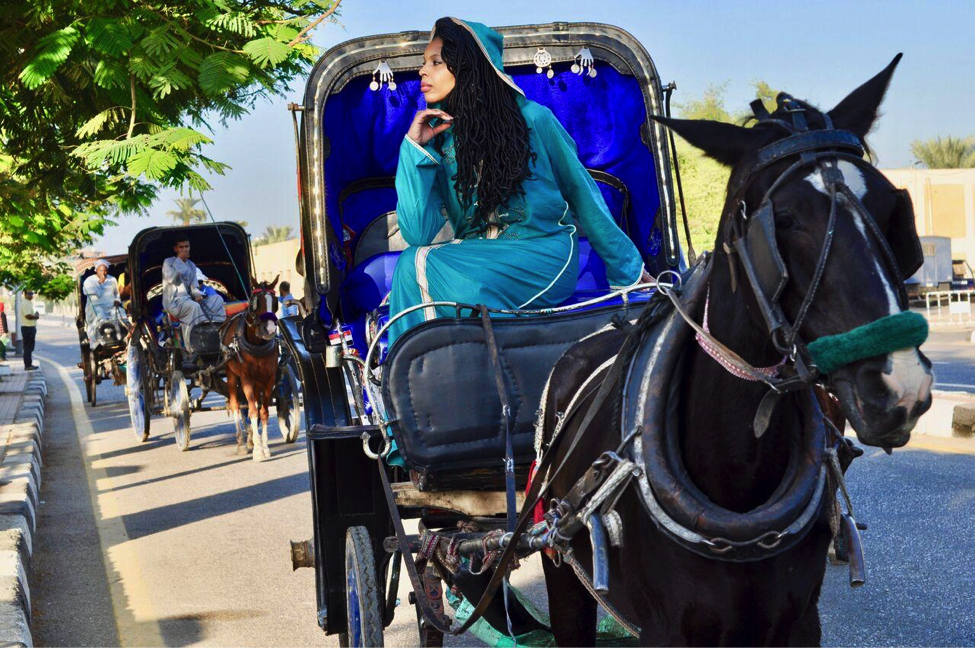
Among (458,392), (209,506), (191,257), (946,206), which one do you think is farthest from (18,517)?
(946,206)

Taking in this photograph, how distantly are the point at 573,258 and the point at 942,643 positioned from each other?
2668 mm

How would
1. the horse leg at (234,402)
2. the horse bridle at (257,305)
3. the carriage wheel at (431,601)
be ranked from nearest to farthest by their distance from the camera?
the carriage wheel at (431,601), the horse bridle at (257,305), the horse leg at (234,402)

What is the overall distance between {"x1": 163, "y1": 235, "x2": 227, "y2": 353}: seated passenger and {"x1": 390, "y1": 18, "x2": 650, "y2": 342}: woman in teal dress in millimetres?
10218

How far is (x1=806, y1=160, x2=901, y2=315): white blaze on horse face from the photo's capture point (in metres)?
2.12

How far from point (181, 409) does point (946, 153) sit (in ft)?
179

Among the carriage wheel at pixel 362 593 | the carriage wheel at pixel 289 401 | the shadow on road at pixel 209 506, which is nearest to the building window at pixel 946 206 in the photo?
the carriage wheel at pixel 289 401

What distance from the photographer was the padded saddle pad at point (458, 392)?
12.1ft

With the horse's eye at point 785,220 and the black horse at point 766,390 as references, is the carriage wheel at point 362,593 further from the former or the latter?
the horse's eye at point 785,220

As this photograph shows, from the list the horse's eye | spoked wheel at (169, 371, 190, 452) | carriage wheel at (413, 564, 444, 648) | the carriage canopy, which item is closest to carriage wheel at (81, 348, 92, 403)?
the carriage canopy

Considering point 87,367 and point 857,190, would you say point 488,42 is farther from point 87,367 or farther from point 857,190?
point 87,367

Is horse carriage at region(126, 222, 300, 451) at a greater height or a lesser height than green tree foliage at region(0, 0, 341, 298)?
lesser

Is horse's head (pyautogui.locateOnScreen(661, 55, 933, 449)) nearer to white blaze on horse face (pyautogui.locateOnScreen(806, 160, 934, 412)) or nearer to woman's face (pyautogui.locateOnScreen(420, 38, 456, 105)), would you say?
white blaze on horse face (pyautogui.locateOnScreen(806, 160, 934, 412))

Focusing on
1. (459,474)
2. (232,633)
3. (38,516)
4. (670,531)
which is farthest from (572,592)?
(38,516)

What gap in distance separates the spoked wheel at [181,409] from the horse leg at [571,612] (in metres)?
10.3
